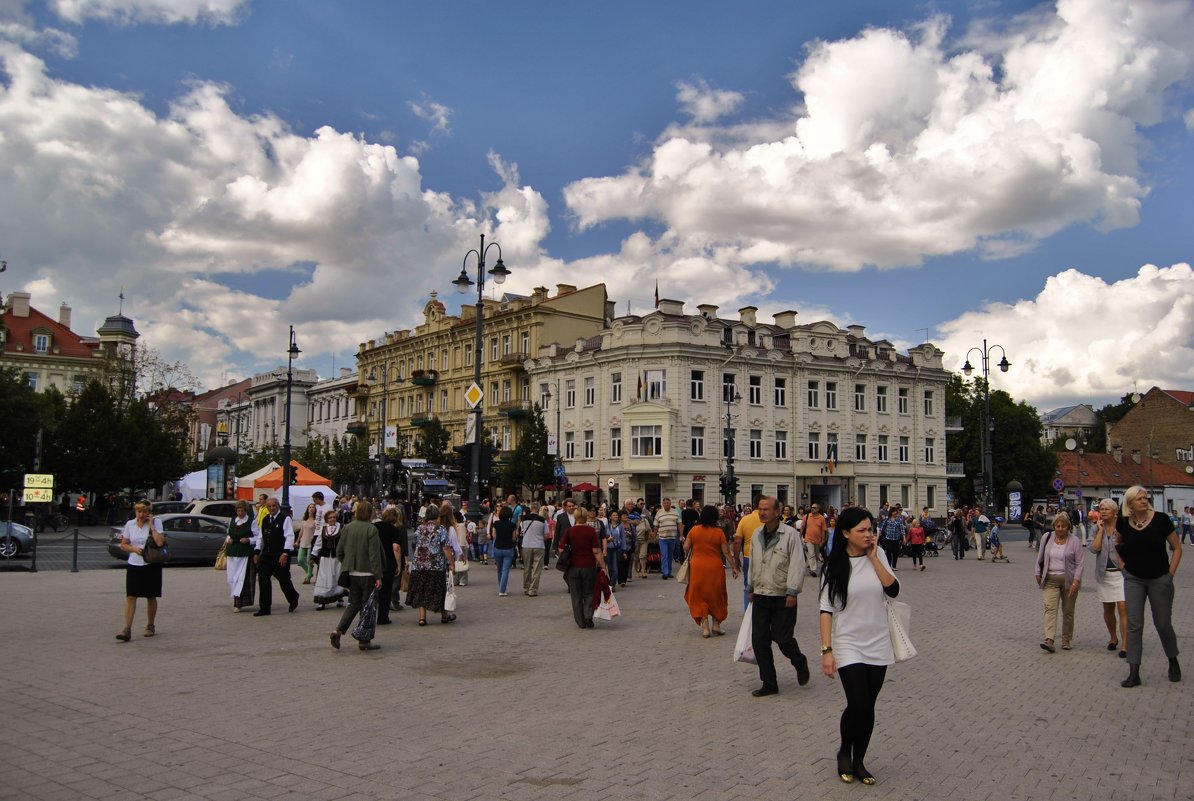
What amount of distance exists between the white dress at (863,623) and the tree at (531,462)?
1983 inches

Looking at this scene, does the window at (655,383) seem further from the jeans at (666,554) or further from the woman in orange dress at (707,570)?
the woman in orange dress at (707,570)

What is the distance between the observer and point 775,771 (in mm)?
6469

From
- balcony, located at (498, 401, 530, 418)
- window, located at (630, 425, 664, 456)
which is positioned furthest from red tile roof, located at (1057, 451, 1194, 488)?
balcony, located at (498, 401, 530, 418)

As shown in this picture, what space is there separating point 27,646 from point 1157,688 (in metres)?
12.7

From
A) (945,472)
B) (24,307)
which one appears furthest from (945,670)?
(24,307)

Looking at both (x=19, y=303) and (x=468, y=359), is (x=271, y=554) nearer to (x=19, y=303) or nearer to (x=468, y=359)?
(x=468, y=359)

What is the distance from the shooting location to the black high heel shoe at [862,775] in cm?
615

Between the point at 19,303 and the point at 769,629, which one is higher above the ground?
the point at 19,303

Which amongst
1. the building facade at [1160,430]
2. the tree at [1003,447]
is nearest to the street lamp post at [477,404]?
the tree at [1003,447]

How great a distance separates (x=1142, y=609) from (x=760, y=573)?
13.3ft

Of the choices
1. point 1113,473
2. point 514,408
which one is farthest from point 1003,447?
point 514,408

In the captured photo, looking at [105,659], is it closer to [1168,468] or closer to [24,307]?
[24,307]

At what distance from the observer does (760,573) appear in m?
9.27

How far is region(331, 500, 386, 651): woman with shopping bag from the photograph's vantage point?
11352 mm
